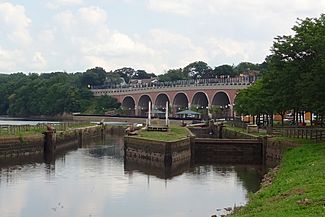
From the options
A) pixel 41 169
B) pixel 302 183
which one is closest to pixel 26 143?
pixel 41 169

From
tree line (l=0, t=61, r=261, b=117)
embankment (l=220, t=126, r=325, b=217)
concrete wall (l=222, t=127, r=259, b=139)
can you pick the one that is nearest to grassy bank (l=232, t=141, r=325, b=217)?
embankment (l=220, t=126, r=325, b=217)

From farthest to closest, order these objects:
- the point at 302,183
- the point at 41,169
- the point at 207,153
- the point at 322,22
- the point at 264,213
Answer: the point at 207,153, the point at 322,22, the point at 41,169, the point at 302,183, the point at 264,213

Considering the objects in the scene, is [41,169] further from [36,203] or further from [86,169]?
[36,203]

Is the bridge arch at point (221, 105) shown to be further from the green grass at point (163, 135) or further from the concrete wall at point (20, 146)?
the concrete wall at point (20, 146)

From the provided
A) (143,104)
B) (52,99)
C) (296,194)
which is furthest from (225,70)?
(296,194)

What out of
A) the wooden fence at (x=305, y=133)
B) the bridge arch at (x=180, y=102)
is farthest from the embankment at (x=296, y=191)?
the bridge arch at (x=180, y=102)

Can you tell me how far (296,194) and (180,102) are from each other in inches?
5212

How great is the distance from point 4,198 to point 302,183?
1585cm

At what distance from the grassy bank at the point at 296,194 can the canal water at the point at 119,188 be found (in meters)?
3.11

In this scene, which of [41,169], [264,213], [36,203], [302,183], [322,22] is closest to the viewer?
[264,213]

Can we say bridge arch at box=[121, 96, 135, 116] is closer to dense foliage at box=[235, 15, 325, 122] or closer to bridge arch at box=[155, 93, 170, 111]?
bridge arch at box=[155, 93, 170, 111]

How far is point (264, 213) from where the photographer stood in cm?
1973

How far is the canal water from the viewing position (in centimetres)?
2866

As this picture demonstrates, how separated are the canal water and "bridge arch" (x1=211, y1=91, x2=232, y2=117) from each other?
81.4 meters
